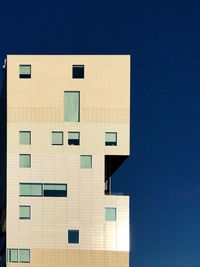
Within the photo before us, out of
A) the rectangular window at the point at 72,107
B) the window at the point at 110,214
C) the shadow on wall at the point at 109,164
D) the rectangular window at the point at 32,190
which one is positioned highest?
the rectangular window at the point at 72,107

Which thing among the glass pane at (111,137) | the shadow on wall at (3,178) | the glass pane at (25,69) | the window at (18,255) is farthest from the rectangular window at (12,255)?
the glass pane at (25,69)

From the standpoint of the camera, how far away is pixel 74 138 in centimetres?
5919

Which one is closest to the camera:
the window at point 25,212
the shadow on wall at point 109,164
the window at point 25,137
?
the window at point 25,212

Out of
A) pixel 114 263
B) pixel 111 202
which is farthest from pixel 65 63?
pixel 114 263

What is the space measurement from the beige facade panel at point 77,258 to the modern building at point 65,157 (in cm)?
9

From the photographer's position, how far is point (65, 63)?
5947 centimetres

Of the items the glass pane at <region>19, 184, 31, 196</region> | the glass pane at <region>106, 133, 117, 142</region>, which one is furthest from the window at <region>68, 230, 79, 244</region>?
the glass pane at <region>106, 133, 117, 142</region>

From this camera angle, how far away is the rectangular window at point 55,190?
193 ft

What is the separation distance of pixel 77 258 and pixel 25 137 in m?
12.2

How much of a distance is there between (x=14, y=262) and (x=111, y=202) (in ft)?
34.6

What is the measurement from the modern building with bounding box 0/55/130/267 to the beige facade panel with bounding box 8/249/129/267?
91mm

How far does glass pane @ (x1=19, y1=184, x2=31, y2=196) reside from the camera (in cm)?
5888

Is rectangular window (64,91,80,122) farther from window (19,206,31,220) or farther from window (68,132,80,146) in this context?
window (19,206,31,220)

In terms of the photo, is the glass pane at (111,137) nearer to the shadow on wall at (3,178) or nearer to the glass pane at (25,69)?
the glass pane at (25,69)
